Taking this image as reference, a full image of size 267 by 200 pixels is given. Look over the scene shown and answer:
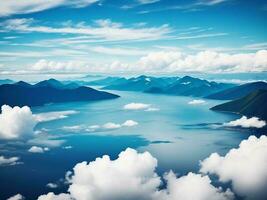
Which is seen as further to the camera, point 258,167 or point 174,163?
point 174,163

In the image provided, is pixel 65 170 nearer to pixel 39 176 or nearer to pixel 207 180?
pixel 39 176

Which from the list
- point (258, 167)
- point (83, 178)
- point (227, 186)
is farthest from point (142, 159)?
point (258, 167)

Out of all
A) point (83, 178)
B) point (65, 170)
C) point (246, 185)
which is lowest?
point (246, 185)

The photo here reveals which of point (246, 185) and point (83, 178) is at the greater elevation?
point (83, 178)

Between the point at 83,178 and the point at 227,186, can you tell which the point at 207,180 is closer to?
the point at 227,186

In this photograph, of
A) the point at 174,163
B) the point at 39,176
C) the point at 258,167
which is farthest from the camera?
the point at 174,163

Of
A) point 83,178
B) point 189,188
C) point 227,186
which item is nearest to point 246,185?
point 227,186

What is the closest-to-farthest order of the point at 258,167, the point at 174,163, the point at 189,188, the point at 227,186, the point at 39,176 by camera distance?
the point at 189,188
the point at 258,167
the point at 227,186
the point at 39,176
the point at 174,163

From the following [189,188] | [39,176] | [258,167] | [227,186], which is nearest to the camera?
[189,188]

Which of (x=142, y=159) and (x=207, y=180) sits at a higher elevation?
(x=142, y=159)
